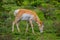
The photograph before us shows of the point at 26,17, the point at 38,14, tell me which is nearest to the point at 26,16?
the point at 26,17

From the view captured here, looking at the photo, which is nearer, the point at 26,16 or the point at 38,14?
the point at 26,16

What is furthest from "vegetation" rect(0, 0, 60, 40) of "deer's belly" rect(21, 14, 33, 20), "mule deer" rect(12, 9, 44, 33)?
"deer's belly" rect(21, 14, 33, 20)

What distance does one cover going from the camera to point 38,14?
47.0 feet

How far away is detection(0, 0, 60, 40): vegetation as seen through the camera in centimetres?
1147

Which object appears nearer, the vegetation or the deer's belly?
the vegetation

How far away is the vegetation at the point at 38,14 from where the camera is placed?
1147cm

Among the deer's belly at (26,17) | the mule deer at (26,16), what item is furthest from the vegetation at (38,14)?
the deer's belly at (26,17)

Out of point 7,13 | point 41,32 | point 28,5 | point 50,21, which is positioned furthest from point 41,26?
point 28,5

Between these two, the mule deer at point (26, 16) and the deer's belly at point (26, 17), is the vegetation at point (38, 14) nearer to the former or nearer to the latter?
the mule deer at point (26, 16)

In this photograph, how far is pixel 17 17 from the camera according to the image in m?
12.5

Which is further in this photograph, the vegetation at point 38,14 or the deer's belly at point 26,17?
the deer's belly at point 26,17

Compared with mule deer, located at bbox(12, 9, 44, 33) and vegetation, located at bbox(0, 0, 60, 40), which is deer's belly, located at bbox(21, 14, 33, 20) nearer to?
mule deer, located at bbox(12, 9, 44, 33)

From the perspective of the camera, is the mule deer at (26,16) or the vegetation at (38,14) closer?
the vegetation at (38,14)

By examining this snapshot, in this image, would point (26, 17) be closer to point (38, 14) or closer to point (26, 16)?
point (26, 16)
